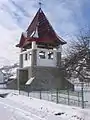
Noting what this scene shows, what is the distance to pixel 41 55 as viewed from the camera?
43031mm

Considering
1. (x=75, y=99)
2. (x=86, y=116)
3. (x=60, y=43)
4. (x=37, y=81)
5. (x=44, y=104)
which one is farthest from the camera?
(x=60, y=43)

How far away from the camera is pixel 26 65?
44062 mm

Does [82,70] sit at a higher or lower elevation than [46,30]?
lower

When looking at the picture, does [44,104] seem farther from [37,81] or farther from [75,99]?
[37,81]

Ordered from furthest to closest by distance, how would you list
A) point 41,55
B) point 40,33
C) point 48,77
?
point 41,55 < point 40,33 < point 48,77

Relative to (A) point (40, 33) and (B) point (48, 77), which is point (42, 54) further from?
(B) point (48, 77)

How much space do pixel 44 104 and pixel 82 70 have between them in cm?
502

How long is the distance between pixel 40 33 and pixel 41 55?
3.36 metres

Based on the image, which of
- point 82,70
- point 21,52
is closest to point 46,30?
point 21,52

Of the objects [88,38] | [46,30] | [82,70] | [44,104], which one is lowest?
[44,104]

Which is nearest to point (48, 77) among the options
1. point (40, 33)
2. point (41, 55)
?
point (41, 55)

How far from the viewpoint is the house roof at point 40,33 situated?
42.0 meters

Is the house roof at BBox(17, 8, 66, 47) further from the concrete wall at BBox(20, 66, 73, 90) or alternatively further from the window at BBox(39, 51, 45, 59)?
the concrete wall at BBox(20, 66, 73, 90)

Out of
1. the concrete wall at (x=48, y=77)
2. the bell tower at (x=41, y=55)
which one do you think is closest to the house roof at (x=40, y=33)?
the bell tower at (x=41, y=55)
